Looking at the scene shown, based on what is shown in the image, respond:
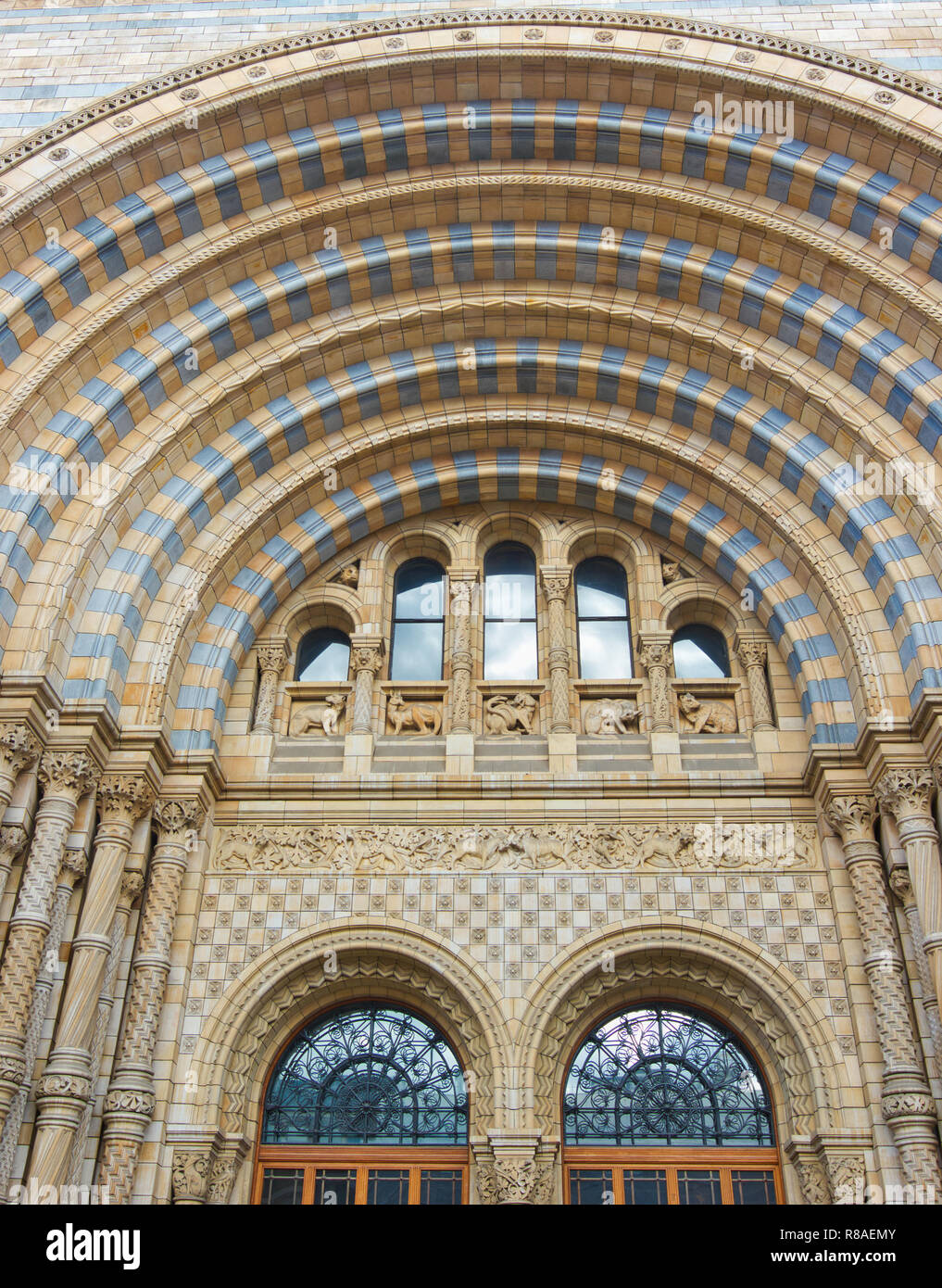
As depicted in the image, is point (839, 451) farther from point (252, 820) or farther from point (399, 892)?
point (252, 820)

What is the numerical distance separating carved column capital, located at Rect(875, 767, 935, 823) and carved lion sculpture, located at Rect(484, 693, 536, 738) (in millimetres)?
3730

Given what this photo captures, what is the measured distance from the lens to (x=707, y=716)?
40.4 feet

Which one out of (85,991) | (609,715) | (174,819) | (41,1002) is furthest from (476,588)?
(41,1002)

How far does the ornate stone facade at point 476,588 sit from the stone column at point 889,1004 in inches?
1.5

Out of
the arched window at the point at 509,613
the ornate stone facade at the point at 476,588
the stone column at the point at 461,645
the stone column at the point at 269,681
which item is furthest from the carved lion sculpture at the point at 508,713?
the stone column at the point at 269,681

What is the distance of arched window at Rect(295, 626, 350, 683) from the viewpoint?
1314 centimetres

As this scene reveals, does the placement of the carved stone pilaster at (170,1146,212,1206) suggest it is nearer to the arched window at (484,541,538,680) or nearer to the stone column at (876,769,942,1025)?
the arched window at (484,541,538,680)

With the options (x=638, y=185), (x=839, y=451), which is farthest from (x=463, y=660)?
(x=638, y=185)

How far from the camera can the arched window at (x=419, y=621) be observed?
43.0 feet

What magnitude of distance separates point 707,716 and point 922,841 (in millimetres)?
2811

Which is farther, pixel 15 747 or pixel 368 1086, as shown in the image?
pixel 368 1086

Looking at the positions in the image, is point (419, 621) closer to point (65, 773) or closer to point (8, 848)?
point (65, 773)

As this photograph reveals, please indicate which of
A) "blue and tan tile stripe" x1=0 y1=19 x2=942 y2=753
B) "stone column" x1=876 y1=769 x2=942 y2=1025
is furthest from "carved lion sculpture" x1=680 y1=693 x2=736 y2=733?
"stone column" x1=876 y1=769 x2=942 y2=1025

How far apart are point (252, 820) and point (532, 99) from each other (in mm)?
8116
